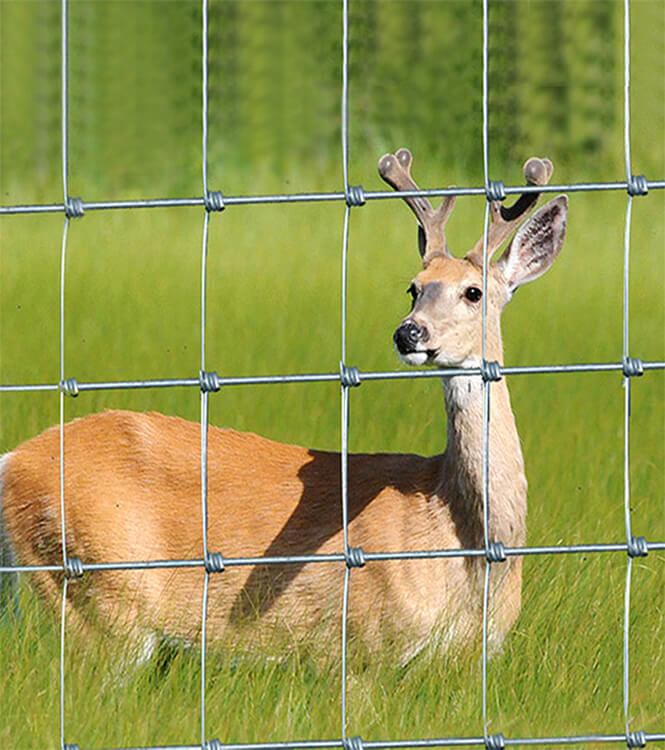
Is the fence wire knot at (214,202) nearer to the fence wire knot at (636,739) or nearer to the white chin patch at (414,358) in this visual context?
the white chin patch at (414,358)

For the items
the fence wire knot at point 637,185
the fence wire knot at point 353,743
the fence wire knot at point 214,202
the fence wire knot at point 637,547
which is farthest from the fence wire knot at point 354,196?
the fence wire knot at point 353,743

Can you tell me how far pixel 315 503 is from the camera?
18.0 ft

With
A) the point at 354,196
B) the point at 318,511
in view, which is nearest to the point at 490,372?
the point at 354,196

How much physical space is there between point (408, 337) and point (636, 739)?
4.68 ft

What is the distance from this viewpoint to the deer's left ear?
17.7 feet

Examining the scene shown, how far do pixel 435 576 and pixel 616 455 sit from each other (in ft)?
5.23

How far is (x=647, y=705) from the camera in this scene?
14.2ft

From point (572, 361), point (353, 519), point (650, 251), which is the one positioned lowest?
point (353, 519)

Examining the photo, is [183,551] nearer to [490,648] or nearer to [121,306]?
[490,648]

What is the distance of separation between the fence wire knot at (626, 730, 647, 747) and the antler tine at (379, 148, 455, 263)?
1.96 metres

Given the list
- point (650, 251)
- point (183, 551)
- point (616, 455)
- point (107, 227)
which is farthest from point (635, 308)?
point (183, 551)

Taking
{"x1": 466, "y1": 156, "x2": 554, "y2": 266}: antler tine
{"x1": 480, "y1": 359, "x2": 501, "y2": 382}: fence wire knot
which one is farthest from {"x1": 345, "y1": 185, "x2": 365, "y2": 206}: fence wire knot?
{"x1": 466, "y1": 156, "x2": 554, "y2": 266}: antler tine

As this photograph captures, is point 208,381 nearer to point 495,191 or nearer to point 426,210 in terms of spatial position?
point 495,191

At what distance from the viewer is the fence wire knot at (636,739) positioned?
3.87 m
